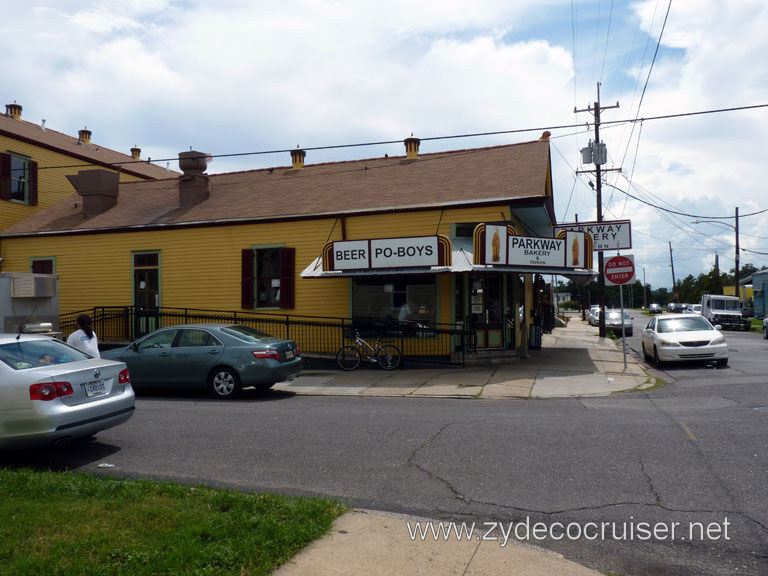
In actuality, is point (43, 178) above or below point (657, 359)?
above

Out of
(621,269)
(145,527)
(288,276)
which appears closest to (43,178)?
(288,276)

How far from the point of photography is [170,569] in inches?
149

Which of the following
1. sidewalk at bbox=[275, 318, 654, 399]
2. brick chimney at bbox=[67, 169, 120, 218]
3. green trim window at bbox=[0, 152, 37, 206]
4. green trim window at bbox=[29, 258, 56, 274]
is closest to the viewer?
sidewalk at bbox=[275, 318, 654, 399]

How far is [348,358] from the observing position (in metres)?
16.0

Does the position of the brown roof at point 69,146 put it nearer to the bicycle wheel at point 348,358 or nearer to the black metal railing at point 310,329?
the black metal railing at point 310,329

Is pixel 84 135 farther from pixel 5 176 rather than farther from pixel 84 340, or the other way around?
pixel 84 340

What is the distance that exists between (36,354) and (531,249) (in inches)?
439

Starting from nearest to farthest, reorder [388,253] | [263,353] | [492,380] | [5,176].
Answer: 1. [263,353]
2. [492,380]
3. [388,253]
4. [5,176]

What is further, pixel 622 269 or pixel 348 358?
pixel 348 358

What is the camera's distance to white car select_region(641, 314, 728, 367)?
15.9 m

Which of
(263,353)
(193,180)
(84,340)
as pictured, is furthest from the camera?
(193,180)

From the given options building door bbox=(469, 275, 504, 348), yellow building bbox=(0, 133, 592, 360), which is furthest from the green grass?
building door bbox=(469, 275, 504, 348)

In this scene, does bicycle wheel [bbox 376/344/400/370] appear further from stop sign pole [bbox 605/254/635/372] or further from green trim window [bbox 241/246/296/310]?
stop sign pole [bbox 605/254/635/372]

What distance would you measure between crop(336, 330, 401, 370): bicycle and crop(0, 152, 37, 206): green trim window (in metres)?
15.9
